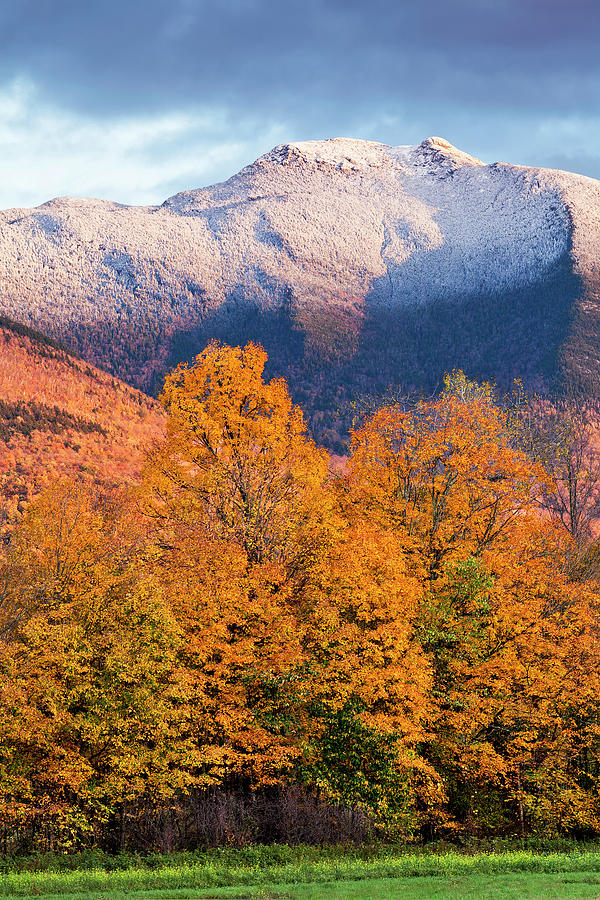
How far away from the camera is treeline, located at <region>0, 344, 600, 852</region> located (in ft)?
101

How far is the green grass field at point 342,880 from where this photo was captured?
2120cm

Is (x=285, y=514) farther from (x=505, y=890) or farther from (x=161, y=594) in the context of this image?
(x=505, y=890)

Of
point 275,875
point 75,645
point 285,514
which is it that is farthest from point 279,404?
point 275,875

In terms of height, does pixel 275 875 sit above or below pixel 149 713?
below

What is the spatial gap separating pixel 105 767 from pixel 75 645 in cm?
593

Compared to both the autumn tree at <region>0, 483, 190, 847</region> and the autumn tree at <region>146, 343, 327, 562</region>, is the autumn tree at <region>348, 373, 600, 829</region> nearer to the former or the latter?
the autumn tree at <region>146, 343, 327, 562</region>

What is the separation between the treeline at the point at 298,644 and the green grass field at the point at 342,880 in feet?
12.7

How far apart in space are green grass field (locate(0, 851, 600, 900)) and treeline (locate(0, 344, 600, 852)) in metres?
3.89

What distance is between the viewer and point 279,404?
39.8m

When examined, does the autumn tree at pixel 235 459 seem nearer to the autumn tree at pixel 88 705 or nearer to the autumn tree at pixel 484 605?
the autumn tree at pixel 484 605

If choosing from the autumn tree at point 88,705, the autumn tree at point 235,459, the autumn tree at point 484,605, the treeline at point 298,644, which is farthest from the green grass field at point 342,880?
the autumn tree at point 235,459

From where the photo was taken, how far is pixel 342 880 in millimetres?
24562

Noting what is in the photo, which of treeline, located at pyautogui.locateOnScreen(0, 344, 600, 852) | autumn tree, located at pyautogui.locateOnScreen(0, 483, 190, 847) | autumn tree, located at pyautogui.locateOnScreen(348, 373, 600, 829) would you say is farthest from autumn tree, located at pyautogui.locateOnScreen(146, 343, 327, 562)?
autumn tree, located at pyautogui.locateOnScreen(0, 483, 190, 847)

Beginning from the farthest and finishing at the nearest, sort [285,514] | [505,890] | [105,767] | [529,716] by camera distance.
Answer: [285,514]
[529,716]
[105,767]
[505,890]
